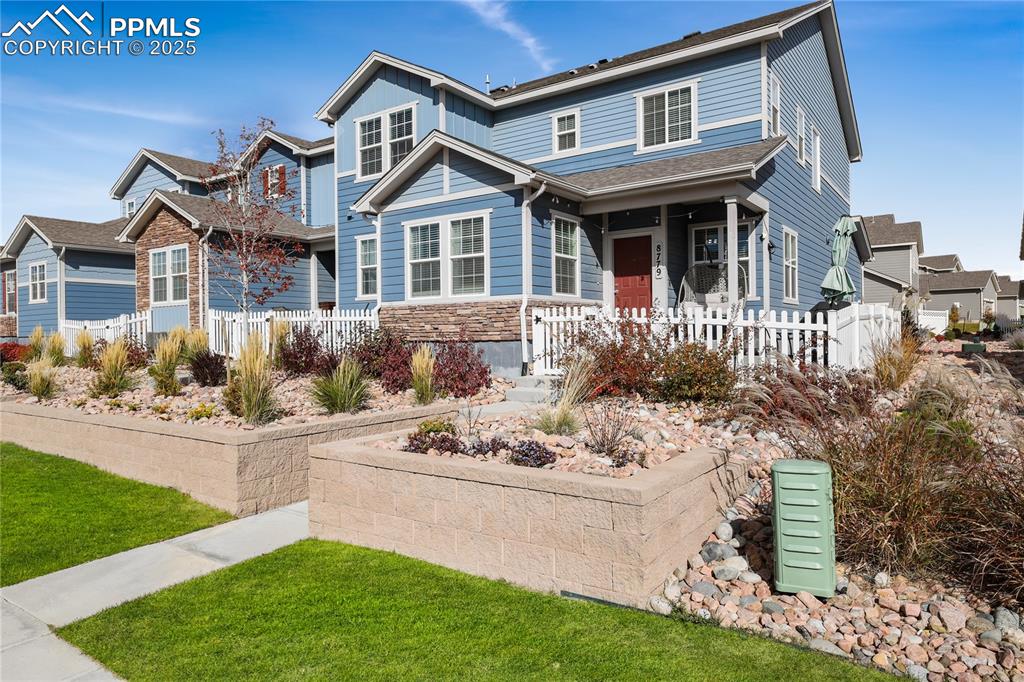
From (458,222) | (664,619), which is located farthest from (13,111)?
(664,619)

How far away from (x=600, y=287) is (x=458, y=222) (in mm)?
3543

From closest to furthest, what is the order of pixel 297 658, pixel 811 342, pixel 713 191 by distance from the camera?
pixel 297 658, pixel 811 342, pixel 713 191

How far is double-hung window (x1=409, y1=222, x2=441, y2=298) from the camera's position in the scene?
46.3ft

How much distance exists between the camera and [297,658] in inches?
140

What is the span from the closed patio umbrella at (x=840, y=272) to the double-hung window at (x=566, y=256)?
5636 millimetres

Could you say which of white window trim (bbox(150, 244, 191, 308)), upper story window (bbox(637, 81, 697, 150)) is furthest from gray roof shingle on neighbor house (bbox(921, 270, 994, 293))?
white window trim (bbox(150, 244, 191, 308))

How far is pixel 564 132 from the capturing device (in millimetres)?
16562

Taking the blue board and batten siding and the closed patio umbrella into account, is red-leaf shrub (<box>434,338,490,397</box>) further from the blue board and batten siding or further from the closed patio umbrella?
the blue board and batten siding

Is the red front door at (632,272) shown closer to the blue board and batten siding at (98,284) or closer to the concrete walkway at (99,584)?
the concrete walkway at (99,584)

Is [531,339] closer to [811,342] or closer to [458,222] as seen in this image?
[458,222]

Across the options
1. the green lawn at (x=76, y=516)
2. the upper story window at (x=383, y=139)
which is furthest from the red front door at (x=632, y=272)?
the green lawn at (x=76, y=516)

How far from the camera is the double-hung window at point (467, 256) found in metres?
13.5

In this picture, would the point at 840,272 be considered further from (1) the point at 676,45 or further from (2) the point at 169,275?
(2) the point at 169,275

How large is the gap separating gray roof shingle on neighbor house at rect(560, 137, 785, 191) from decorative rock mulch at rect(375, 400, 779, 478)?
588cm
